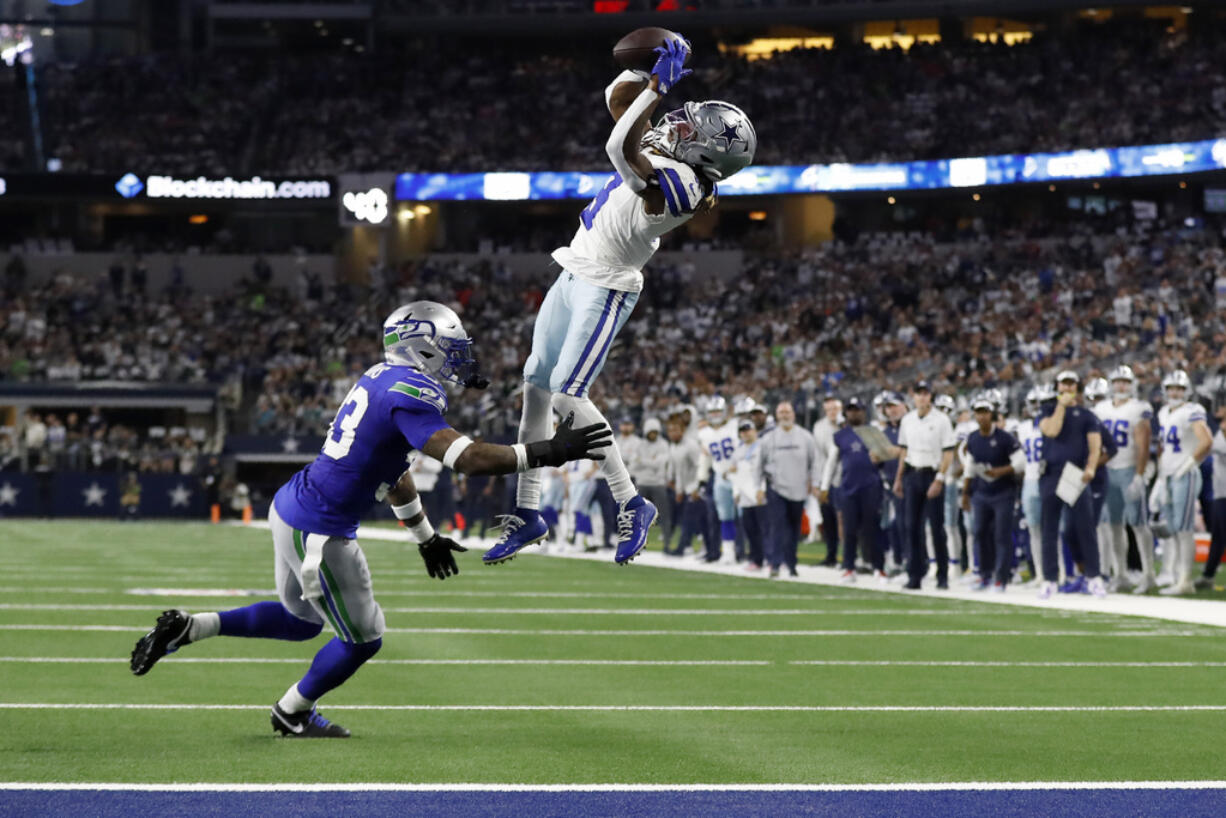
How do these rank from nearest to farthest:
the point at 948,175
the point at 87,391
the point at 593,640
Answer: the point at 593,640, the point at 87,391, the point at 948,175

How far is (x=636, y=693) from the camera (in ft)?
30.2

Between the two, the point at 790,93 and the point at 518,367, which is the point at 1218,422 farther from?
the point at 790,93

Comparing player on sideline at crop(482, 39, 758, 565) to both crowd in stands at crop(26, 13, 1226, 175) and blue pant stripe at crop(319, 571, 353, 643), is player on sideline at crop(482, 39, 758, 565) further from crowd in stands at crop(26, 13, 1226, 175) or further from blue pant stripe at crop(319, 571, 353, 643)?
crowd in stands at crop(26, 13, 1226, 175)

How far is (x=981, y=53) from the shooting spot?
45594 mm

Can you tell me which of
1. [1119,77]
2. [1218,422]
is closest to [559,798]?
[1218,422]

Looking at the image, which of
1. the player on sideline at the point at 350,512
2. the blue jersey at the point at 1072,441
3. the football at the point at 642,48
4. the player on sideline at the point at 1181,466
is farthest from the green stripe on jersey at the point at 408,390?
the player on sideline at the point at 1181,466

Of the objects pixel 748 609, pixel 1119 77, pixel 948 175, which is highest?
pixel 1119 77

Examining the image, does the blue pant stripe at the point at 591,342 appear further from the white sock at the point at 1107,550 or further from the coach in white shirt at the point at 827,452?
the coach in white shirt at the point at 827,452

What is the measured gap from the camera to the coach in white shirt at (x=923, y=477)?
16.2m

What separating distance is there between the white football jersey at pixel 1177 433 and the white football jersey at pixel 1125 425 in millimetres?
188

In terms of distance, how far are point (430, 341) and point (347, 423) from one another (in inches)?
22.6

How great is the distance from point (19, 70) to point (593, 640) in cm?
3879

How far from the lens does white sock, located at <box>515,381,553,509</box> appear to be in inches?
253

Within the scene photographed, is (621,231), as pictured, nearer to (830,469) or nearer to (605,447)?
(605,447)
